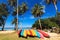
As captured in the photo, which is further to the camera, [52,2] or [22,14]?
[22,14]

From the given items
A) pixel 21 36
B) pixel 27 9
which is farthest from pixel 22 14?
pixel 21 36

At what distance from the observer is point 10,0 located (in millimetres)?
70375

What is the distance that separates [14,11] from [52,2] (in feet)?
66.2

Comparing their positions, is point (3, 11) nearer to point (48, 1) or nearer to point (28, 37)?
point (48, 1)

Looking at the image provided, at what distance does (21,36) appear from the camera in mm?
25859

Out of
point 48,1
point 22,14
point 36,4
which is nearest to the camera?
point 48,1

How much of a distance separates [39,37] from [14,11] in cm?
4720

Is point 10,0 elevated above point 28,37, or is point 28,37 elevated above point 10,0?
point 10,0

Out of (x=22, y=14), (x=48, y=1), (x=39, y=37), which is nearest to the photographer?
(x=39, y=37)

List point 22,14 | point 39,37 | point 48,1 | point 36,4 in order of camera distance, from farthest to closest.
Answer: point 22,14
point 36,4
point 48,1
point 39,37

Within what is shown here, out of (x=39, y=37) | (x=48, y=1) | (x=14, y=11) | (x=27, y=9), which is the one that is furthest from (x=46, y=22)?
(x=39, y=37)

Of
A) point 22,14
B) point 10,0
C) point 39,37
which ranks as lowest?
point 39,37

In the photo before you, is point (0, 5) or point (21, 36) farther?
point (0, 5)

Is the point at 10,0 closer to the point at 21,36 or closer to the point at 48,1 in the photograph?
the point at 48,1
